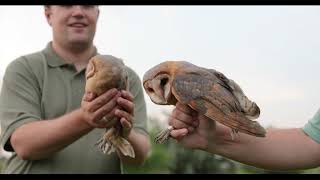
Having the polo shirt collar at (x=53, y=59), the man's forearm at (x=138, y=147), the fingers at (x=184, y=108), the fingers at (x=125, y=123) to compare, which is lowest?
the man's forearm at (x=138, y=147)

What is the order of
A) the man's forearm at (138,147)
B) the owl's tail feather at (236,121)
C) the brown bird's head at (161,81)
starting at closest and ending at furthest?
the owl's tail feather at (236,121), the brown bird's head at (161,81), the man's forearm at (138,147)

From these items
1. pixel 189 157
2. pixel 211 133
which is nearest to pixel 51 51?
pixel 211 133

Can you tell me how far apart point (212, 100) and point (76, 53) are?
5.60 feet

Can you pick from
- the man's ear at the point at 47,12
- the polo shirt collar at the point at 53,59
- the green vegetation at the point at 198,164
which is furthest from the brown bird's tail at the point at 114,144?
the green vegetation at the point at 198,164

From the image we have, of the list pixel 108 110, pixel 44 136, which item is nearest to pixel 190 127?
pixel 108 110

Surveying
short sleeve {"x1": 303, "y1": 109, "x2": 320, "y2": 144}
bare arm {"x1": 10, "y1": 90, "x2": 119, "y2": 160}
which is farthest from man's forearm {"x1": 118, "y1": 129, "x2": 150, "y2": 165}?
short sleeve {"x1": 303, "y1": 109, "x2": 320, "y2": 144}

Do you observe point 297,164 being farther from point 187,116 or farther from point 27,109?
point 27,109

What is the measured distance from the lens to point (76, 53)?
3656mm

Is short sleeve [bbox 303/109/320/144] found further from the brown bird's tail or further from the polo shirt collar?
the polo shirt collar

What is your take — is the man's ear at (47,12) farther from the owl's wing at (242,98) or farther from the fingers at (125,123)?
the owl's wing at (242,98)

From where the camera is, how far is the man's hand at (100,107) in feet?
8.23

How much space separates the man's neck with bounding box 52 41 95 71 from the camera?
3.62m

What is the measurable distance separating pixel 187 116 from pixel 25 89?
1.51 m

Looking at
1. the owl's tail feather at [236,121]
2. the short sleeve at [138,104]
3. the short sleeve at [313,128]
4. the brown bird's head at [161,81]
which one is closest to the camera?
the owl's tail feather at [236,121]
